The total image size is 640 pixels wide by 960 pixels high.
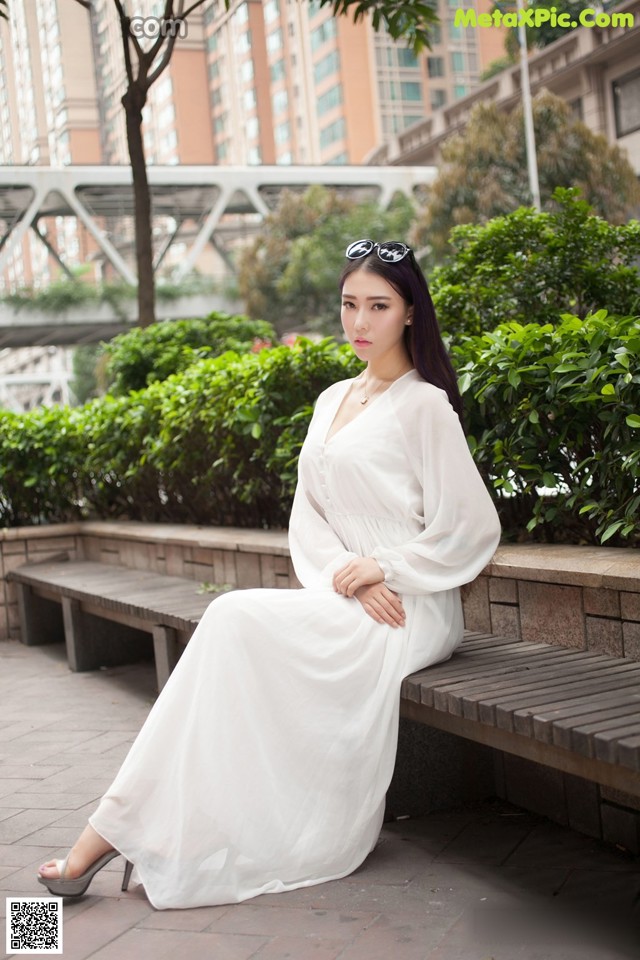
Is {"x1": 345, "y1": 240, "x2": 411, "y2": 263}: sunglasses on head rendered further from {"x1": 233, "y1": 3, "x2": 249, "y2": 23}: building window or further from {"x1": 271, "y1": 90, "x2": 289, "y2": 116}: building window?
{"x1": 271, "y1": 90, "x2": 289, "y2": 116}: building window

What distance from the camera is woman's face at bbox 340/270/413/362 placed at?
11.0 ft

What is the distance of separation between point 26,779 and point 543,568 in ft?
7.70

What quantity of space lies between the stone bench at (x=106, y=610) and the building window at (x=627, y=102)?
33.3 m

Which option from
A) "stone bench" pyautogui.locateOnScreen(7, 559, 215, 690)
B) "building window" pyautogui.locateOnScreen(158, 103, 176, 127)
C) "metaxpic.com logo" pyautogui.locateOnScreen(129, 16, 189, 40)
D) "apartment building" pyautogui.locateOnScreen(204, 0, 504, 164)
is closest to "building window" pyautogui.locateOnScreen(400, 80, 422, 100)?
"apartment building" pyautogui.locateOnScreen(204, 0, 504, 164)

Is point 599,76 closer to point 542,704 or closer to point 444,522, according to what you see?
point 444,522

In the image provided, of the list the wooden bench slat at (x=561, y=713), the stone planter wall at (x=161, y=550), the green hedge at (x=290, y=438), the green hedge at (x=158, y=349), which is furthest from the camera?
the green hedge at (x=158, y=349)

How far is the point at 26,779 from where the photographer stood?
4539 mm

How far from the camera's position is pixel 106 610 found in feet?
20.0

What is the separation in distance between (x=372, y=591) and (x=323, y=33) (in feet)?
298

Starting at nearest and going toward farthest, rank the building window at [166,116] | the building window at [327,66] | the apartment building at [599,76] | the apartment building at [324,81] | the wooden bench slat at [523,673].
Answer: the wooden bench slat at [523,673] < the apartment building at [599,76] < the building window at [166,116] < the apartment building at [324,81] < the building window at [327,66]

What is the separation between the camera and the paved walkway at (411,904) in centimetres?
272

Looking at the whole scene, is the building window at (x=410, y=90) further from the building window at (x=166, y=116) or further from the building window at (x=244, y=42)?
the building window at (x=166, y=116)

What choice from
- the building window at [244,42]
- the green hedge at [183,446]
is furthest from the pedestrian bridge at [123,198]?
the green hedge at [183,446]

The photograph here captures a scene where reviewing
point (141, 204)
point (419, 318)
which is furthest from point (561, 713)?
point (141, 204)
